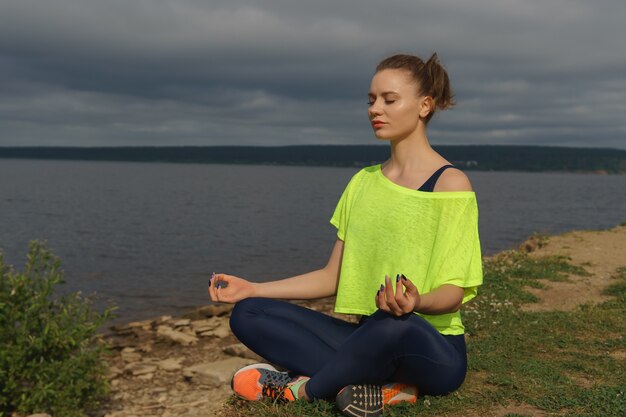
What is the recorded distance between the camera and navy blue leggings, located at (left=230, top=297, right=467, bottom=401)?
4516 millimetres

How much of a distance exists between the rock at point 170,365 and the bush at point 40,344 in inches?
123

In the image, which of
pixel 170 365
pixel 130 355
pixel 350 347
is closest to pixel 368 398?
pixel 350 347

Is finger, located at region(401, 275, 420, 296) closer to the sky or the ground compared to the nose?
closer to the ground

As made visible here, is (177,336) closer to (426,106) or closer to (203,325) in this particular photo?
(203,325)

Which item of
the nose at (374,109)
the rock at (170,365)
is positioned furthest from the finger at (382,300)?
the rock at (170,365)

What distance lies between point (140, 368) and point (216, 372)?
2968 mm

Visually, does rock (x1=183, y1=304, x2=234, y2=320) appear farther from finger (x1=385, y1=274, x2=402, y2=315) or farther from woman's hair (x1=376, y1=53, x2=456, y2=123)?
finger (x1=385, y1=274, x2=402, y2=315)

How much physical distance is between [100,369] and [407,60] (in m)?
7.72

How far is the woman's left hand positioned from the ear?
4.74 ft

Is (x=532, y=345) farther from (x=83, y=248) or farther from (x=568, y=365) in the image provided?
(x=83, y=248)

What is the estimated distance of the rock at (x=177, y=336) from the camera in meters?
14.9

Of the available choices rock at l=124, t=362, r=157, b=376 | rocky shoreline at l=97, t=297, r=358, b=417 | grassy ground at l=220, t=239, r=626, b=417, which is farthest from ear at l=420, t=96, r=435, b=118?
rock at l=124, t=362, r=157, b=376

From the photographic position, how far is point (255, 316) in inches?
208

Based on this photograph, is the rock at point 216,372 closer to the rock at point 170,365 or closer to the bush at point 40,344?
the rock at point 170,365
